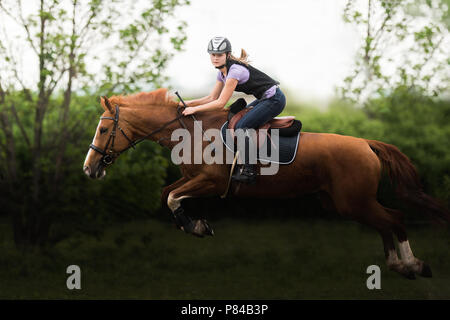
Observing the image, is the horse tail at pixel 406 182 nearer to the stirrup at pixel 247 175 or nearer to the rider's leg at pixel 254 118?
the rider's leg at pixel 254 118

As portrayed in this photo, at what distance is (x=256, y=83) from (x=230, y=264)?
5.15 meters

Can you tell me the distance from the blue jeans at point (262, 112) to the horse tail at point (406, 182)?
1.19 meters

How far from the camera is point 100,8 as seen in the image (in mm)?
8641

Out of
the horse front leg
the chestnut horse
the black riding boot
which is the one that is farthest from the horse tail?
the horse front leg

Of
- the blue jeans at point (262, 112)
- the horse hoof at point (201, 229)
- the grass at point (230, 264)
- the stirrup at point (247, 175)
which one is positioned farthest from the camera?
the grass at point (230, 264)

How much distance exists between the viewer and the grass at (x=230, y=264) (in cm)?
791

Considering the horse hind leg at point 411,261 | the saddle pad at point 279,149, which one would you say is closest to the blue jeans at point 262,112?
the saddle pad at point 279,149

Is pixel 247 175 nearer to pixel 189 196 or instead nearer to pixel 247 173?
pixel 247 173

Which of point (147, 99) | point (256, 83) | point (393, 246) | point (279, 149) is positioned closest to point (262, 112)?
point (256, 83)

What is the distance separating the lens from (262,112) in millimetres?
5254

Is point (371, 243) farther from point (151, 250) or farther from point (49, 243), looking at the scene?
point (49, 243)

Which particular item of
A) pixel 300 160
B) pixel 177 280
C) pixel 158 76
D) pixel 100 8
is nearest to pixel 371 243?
pixel 177 280

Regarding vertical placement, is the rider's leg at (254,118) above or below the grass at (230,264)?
above

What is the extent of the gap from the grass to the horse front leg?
2.84 m
